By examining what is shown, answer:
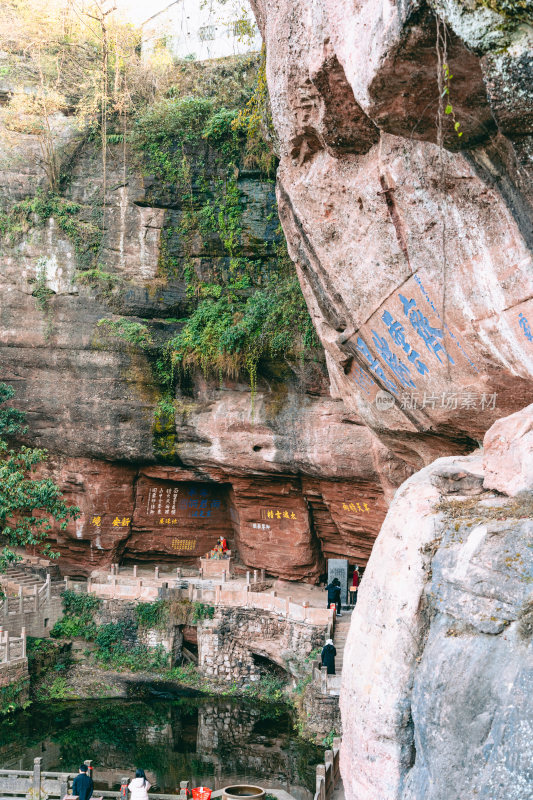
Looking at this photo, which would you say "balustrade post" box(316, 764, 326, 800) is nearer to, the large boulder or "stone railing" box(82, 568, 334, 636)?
"stone railing" box(82, 568, 334, 636)

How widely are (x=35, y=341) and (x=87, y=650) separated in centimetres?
781

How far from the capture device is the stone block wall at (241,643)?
16.7 meters

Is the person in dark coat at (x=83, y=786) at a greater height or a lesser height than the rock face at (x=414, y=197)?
lesser

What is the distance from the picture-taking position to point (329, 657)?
46.5ft

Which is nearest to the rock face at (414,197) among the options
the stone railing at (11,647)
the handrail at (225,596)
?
the handrail at (225,596)

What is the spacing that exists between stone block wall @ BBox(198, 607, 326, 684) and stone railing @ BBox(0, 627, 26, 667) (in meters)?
4.03

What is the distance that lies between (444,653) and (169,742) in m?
11.7

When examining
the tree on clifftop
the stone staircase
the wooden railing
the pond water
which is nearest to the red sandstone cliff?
the tree on clifftop

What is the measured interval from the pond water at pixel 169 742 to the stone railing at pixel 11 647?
3.77ft

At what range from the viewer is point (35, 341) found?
1877 centimetres

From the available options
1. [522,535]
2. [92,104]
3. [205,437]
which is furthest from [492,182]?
[92,104]

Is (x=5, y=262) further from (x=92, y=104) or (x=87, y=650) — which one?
(x=87, y=650)

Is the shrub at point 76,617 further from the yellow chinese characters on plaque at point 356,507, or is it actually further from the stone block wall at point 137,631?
the yellow chinese characters on plaque at point 356,507

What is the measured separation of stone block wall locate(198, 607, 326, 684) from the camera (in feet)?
54.9
